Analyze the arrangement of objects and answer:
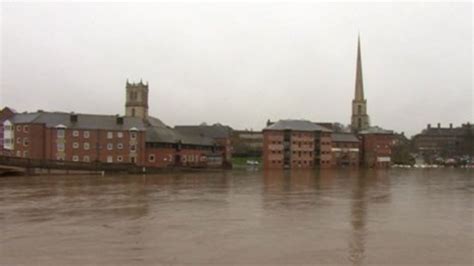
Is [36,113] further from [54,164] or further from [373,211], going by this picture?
[373,211]

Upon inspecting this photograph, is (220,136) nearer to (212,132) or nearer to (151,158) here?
(212,132)

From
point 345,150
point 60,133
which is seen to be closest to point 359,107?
point 345,150

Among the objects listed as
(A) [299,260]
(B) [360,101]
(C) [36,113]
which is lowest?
(A) [299,260]

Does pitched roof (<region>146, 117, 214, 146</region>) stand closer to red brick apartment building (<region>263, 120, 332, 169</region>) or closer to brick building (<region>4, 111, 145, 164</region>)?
brick building (<region>4, 111, 145, 164</region>)

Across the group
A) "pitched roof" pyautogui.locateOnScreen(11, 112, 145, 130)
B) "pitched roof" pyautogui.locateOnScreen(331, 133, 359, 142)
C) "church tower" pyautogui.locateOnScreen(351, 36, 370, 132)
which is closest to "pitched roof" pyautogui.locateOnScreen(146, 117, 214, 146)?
"pitched roof" pyautogui.locateOnScreen(11, 112, 145, 130)

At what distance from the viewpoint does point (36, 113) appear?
280ft

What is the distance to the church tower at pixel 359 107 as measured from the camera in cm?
16050

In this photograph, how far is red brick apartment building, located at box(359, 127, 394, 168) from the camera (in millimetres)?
126438

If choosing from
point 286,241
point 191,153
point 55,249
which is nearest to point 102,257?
point 55,249

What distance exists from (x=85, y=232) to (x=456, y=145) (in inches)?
6863

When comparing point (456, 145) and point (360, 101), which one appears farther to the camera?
point (456, 145)

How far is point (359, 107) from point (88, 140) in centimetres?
10112

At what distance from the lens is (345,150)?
12362 centimetres

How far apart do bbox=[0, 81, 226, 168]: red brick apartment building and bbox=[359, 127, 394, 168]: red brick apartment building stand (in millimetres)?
51788
